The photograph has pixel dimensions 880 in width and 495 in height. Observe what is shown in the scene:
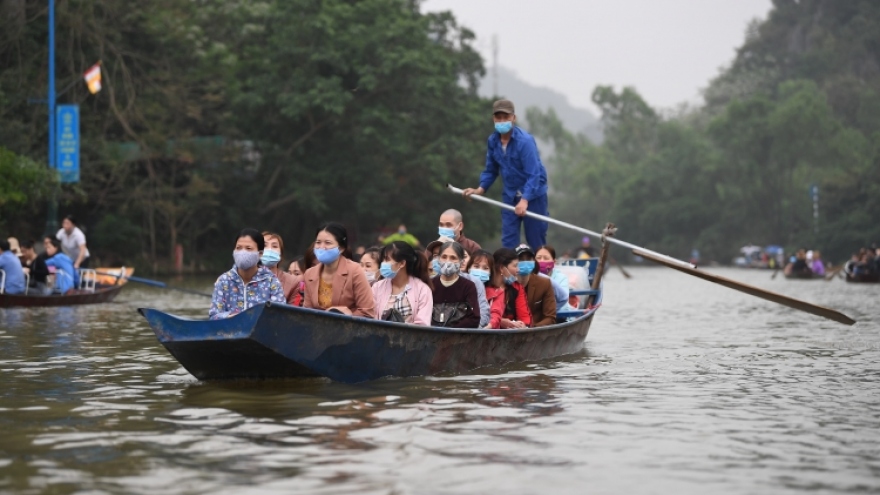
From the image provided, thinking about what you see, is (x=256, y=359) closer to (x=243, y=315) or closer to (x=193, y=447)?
(x=243, y=315)

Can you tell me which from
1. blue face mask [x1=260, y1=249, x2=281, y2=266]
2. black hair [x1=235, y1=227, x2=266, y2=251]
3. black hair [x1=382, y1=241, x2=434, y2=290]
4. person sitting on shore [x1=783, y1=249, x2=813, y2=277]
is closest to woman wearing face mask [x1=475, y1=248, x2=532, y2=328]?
black hair [x1=382, y1=241, x2=434, y2=290]

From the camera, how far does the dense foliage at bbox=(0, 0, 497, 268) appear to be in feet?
116

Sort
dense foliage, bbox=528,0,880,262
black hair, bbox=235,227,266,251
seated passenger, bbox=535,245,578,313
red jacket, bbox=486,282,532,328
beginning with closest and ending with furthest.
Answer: black hair, bbox=235,227,266,251, red jacket, bbox=486,282,532,328, seated passenger, bbox=535,245,578,313, dense foliage, bbox=528,0,880,262

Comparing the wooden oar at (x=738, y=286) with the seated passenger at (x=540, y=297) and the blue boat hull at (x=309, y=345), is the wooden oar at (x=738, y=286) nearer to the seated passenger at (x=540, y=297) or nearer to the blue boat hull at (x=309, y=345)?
the seated passenger at (x=540, y=297)

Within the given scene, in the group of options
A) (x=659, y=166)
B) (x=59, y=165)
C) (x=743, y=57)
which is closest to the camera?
(x=59, y=165)

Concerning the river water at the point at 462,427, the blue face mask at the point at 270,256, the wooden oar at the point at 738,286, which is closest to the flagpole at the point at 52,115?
the river water at the point at 462,427

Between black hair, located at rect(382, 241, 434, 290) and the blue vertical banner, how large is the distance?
20221 millimetres

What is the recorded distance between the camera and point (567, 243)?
94.4m

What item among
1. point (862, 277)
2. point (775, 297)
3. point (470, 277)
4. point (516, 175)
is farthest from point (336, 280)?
point (862, 277)

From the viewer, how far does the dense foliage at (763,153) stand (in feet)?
242

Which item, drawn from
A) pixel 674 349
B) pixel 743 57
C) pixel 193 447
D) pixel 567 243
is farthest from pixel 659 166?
pixel 193 447

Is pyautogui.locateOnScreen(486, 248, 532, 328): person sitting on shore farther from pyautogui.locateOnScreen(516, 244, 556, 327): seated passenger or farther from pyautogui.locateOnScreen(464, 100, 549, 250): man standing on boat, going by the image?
pyautogui.locateOnScreen(464, 100, 549, 250): man standing on boat

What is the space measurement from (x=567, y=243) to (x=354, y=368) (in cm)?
8546

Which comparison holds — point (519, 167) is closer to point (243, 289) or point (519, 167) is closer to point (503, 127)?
point (503, 127)
